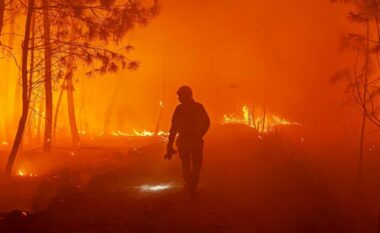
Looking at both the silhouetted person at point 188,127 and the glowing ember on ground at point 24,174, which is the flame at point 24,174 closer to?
the glowing ember on ground at point 24,174

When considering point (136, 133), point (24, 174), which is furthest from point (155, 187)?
point (136, 133)

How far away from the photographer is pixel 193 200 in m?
8.70

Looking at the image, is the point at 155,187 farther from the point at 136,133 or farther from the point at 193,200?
the point at 136,133

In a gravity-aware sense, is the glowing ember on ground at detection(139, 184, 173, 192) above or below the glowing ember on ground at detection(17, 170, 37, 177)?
above

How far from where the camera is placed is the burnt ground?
25.1 ft

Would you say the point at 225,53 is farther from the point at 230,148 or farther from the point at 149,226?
the point at 149,226

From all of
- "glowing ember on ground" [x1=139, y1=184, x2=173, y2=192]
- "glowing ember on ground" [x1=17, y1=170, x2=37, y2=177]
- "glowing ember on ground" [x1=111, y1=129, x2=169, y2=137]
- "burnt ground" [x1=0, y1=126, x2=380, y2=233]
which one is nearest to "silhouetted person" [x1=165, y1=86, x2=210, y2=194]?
"burnt ground" [x1=0, y1=126, x2=380, y2=233]

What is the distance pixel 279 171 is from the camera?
11.9 meters

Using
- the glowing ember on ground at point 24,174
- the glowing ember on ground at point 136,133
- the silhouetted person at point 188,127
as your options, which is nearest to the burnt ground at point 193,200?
the glowing ember on ground at point 24,174

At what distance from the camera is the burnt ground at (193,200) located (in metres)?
7.66

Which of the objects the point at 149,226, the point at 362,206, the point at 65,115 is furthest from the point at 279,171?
the point at 65,115

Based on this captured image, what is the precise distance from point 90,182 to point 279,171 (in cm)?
508

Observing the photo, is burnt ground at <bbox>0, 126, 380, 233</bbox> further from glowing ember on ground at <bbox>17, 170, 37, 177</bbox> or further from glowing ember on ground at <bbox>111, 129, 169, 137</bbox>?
glowing ember on ground at <bbox>111, 129, 169, 137</bbox>

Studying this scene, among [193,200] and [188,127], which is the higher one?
[188,127]
